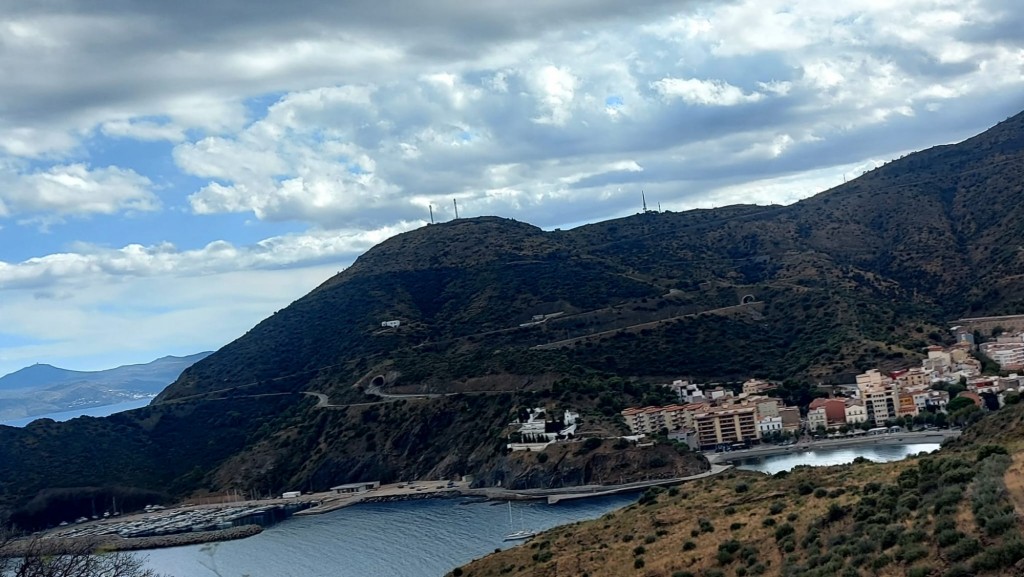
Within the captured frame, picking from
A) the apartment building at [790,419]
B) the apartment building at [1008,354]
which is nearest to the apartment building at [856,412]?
the apartment building at [790,419]

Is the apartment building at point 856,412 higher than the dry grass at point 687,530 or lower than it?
lower

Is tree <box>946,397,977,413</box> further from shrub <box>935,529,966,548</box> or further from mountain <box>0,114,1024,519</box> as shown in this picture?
shrub <box>935,529,966,548</box>

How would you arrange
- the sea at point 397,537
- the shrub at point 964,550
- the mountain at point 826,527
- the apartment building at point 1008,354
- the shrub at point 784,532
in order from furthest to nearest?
1. the apartment building at point 1008,354
2. the sea at point 397,537
3. the shrub at point 784,532
4. the mountain at point 826,527
5. the shrub at point 964,550

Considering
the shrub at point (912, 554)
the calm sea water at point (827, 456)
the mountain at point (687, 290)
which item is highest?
the mountain at point (687, 290)

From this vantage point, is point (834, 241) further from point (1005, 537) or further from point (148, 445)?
point (1005, 537)

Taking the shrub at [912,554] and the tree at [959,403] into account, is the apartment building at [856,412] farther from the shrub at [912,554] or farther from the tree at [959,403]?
the shrub at [912,554]

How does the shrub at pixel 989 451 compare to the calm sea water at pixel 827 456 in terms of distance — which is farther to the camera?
the calm sea water at pixel 827 456

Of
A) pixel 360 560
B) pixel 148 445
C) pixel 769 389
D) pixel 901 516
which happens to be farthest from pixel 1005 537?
pixel 148 445
